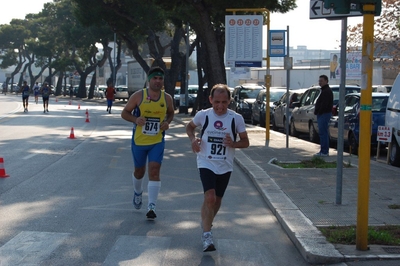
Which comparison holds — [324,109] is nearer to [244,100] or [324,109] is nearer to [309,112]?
[309,112]

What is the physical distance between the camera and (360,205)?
270 inches

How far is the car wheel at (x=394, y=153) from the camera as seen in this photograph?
1435 centimetres

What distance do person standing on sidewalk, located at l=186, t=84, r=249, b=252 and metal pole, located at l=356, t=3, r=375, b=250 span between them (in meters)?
1.22

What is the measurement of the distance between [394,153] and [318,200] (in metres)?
5.28

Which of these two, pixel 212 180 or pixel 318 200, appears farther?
pixel 318 200

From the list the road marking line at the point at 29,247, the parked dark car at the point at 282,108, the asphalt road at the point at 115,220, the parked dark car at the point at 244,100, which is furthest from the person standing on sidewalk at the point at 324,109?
the parked dark car at the point at 244,100

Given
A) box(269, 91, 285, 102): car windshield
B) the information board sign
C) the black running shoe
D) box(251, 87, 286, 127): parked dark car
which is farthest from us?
box(269, 91, 285, 102): car windshield

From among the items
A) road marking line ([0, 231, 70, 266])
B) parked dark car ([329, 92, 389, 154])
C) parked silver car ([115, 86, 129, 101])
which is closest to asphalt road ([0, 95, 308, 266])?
road marking line ([0, 231, 70, 266])

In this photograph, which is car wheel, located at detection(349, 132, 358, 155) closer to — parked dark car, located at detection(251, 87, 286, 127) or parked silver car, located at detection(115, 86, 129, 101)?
parked dark car, located at detection(251, 87, 286, 127)

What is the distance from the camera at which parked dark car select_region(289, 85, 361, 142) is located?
20453 millimetres

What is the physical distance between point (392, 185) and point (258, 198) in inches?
95.6

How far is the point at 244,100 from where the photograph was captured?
32.7 m

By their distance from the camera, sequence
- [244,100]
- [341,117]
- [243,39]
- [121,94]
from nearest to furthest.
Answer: [341,117] → [243,39] → [244,100] → [121,94]

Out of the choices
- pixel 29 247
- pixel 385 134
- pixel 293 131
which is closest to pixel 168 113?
pixel 29 247
